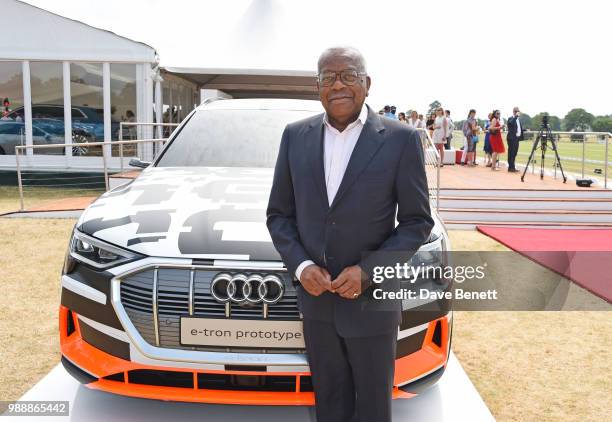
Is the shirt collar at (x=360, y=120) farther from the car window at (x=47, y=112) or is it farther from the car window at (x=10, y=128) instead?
the car window at (x=10, y=128)

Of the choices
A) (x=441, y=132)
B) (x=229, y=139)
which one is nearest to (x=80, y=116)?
(x=441, y=132)

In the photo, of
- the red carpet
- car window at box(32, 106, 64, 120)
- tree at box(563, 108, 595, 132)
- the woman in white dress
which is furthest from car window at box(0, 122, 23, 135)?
tree at box(563, 108, 595, 132)

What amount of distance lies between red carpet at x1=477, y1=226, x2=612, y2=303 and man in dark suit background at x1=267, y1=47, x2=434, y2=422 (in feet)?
12.9

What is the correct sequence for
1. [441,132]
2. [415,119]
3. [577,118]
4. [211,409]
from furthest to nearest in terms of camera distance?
[577,118]
[415,119]
[441,132]
[211,409]

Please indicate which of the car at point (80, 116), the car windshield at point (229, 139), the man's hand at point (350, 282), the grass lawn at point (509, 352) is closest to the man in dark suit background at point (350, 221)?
the man's hand at point (350, 282)

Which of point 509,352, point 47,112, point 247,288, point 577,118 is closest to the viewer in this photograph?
point 247,288

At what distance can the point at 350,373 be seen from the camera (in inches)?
85.9

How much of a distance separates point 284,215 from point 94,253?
1.01 m

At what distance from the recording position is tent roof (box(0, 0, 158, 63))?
46.3ft

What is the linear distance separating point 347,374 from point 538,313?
10.9 ft

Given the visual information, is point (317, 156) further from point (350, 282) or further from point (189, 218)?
point (189, 218)

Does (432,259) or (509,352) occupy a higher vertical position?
(432,259)

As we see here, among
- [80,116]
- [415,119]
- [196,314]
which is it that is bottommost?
[196,314]

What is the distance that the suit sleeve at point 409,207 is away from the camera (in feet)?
6.53
